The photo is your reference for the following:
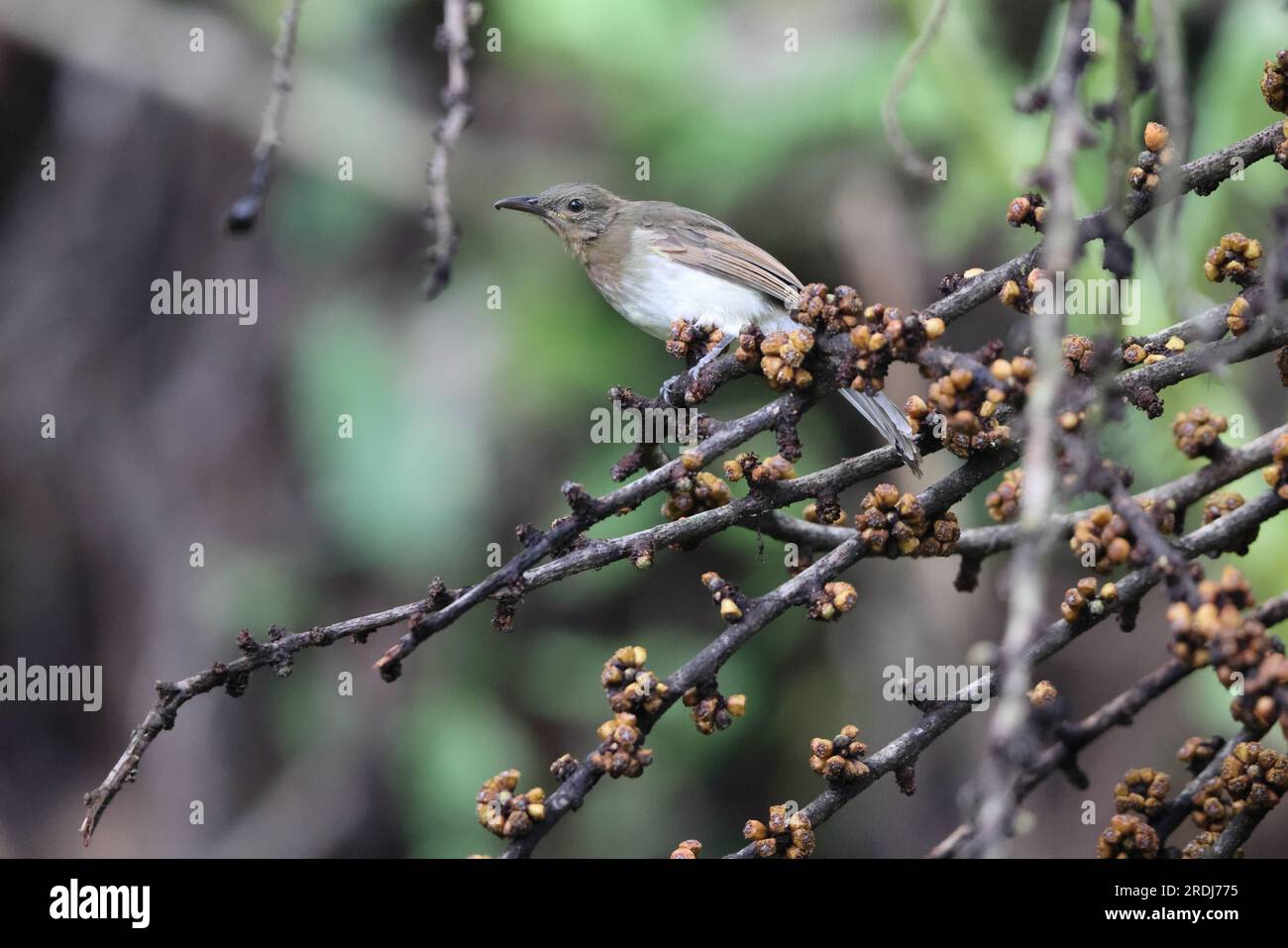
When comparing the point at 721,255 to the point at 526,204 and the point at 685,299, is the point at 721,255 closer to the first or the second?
the point at 685,299

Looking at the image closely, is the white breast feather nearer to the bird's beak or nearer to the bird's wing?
the bird's wing

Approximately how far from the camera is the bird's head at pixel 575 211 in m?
4.93

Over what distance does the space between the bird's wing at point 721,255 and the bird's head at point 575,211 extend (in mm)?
266

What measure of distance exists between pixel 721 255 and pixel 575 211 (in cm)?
67

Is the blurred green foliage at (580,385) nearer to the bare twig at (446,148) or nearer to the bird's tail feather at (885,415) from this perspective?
A: the bird's tail feather at (885,415)

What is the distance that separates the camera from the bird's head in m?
4.93

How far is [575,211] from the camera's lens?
195 inches

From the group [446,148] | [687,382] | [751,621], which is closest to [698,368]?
[687,382]

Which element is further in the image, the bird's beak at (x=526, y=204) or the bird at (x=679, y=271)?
the bird's beak at (x=526, y=204)

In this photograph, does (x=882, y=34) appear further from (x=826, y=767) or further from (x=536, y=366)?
(x=826, y=767)

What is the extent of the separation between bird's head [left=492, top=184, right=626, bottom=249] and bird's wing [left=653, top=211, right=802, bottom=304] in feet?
0.87

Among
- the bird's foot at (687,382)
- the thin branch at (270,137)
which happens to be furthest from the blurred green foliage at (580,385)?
the thin branch at (270,137)

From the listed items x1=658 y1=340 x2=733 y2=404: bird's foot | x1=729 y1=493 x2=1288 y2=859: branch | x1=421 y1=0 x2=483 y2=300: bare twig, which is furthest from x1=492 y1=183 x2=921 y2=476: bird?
x1=421 y1=0 x2=483 y2=300: bare twig

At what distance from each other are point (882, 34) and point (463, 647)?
344 cm
